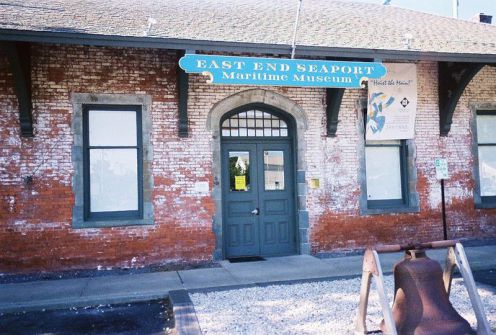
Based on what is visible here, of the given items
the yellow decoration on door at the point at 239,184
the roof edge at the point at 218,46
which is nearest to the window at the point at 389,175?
the roof edge at the point at 218,46

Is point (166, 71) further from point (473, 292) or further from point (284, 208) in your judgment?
point (473, 292)

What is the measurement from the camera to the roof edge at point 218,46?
6.79 meters

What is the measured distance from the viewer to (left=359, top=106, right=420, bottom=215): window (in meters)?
9.56

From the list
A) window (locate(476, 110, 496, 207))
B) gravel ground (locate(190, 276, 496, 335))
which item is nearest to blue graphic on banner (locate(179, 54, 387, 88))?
gravel ground (locate(190, 276, 496, 335))

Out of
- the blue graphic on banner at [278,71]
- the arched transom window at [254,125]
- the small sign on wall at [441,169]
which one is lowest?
the small sign on wall at [441,169]

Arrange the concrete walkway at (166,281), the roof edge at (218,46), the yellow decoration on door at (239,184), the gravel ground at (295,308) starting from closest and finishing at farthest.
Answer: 1. the gravel ground at (295,308)
2. the concrete walkway at (166,281)
3. the roof edge at (218,46)
4. the yellow decoration on door at (239,184)

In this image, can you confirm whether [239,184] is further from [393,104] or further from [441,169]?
[441,169]

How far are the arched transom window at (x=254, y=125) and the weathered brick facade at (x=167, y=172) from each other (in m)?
0.62

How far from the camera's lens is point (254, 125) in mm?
9320

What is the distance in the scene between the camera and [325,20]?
10664 mm

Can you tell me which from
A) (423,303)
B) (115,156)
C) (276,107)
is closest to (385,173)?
(276,107)

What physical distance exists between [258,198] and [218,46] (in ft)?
10.9

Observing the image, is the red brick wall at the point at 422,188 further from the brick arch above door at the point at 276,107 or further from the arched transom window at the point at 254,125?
the arched transom window at the point at 254,125

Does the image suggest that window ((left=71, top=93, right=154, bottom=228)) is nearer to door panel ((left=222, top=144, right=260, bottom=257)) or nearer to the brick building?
the brick building
